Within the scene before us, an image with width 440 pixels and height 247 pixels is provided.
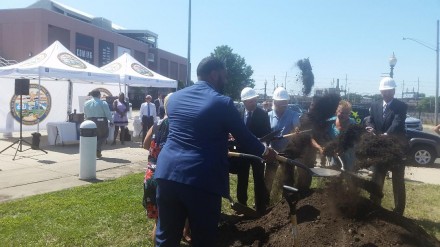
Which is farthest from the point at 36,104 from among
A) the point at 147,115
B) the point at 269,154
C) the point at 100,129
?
the point at 269,154

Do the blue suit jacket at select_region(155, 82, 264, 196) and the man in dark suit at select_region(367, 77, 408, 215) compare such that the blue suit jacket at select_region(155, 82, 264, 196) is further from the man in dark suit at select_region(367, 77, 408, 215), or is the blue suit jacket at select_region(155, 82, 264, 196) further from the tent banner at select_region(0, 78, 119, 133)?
the tent banner at select_region(0, 78, 119, 133)

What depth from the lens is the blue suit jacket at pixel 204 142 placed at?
9.39 ft

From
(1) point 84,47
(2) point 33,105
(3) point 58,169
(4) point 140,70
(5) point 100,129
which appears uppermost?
(1) point 84,47

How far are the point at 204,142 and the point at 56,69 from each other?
11546mm

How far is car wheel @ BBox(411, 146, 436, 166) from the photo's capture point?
1222 centimetres

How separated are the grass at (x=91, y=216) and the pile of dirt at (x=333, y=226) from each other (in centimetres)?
118

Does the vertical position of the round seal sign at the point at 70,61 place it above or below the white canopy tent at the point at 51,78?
above

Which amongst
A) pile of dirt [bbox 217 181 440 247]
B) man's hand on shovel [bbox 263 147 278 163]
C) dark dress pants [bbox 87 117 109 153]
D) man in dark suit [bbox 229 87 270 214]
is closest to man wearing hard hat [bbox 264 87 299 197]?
man in dark suit [bbox 229 87 270 214]

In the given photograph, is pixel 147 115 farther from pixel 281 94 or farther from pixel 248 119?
pixel 281 94

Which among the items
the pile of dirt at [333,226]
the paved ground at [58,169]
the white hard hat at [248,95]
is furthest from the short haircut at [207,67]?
the paved ground at [58,169]

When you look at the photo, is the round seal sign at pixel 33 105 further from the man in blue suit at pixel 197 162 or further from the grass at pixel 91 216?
the man in blue suit at pixel 197 162

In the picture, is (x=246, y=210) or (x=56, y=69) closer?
(x=246, y=210)

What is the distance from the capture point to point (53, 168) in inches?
362

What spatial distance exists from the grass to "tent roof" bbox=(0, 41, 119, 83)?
268 inches
